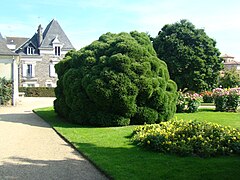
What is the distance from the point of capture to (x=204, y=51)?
119 ft

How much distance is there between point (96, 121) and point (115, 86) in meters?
1.55

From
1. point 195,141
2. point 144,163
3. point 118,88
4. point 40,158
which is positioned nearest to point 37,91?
point 118,88

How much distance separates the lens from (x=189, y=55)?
35344 millimetres

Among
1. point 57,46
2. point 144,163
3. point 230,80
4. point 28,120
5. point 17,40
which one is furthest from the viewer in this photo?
point 17,40

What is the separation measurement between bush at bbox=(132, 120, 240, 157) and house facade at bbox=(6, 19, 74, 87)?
123ft

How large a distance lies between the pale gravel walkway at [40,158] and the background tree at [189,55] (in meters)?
26.1

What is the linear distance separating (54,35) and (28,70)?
20.4ft

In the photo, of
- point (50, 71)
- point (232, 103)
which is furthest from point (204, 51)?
point (50, 71)

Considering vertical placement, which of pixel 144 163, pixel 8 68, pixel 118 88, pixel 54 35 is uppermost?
pixel 54 35

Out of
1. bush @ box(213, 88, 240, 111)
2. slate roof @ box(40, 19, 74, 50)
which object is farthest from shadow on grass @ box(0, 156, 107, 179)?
slate roof @ box(40, 19, 74, 50)

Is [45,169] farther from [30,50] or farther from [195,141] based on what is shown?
[30,50]

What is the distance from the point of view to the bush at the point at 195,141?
7449 mm

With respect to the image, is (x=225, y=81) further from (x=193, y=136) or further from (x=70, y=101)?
(x=193, y=136)

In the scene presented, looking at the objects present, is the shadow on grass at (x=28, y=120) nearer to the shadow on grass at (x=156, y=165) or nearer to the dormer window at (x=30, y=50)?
the shadow on grass at (x=156, y=165)
